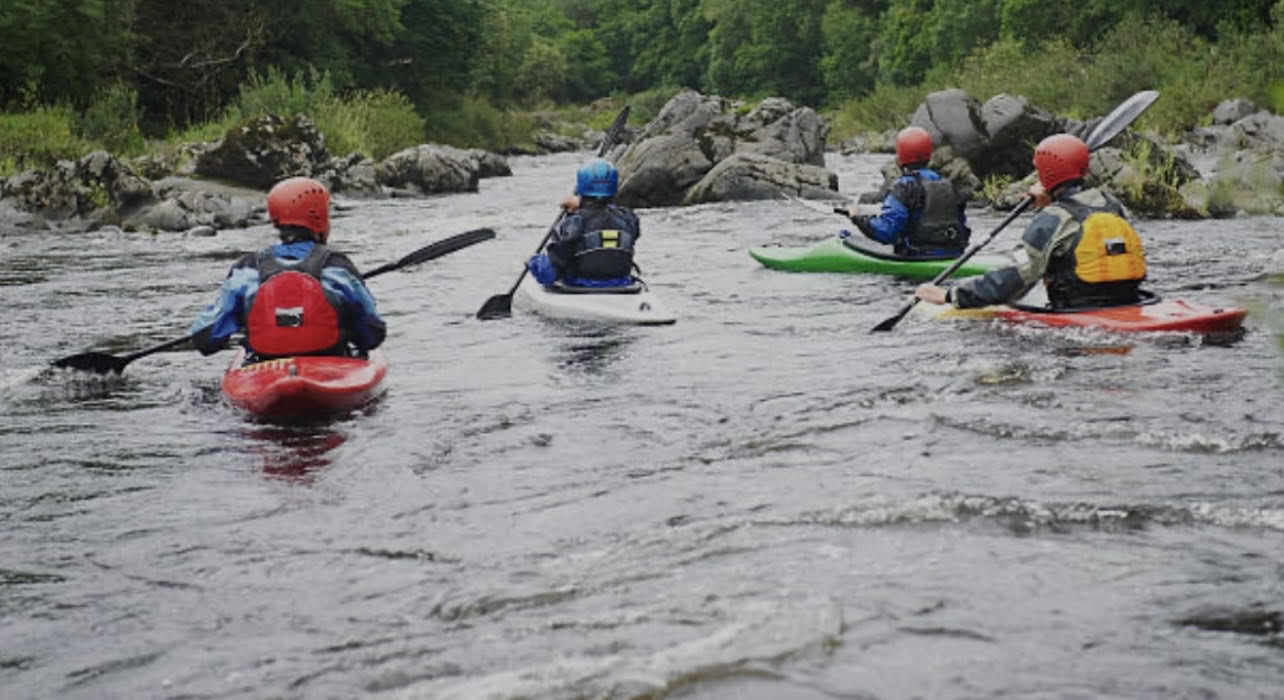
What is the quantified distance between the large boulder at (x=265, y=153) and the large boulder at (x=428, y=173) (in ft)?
5.43

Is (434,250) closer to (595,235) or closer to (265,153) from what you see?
(595,235)

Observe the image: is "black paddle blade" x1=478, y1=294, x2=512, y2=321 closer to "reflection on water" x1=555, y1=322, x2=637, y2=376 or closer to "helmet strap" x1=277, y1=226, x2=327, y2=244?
"reflection on water" x1=555, y1=322, x2=637, y2=376

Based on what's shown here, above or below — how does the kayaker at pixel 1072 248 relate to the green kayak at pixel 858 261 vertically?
above

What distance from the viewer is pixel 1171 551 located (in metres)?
3.87

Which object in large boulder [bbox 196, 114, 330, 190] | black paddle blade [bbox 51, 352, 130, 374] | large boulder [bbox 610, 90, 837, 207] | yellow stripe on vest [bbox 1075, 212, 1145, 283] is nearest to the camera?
yellow stripe on vest [bbox 1075, 212, 1145, 283]

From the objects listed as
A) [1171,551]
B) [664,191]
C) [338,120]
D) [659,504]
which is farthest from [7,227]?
[1171,551]

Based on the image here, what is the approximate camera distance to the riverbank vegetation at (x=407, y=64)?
2236 cm

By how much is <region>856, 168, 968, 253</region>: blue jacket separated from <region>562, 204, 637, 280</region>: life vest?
2385 mm

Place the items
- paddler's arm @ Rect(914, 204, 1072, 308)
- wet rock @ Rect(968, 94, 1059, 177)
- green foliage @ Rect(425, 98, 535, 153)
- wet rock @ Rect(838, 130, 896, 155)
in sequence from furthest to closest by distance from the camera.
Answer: green foliage @ Rect(425, 98, 535, 153) < wet rock @ Rect(838, 130, 896, 155) < wet rock @ Rect(968, 94, 1059, 177) < paddler's arm @ Rect(914, 204, 1072, 308)

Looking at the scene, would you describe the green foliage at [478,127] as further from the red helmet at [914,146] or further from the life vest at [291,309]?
the life vest at [291,309]

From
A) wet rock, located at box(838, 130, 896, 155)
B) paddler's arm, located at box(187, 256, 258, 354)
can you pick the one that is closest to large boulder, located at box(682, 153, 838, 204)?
paddler's arm, located at box(187, 256, 258, 354)

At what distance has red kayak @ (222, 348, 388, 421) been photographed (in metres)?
6.05

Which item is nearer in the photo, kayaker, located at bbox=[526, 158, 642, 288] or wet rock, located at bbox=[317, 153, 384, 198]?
kayaker, located at bbox=[526, 158, 642, 288]

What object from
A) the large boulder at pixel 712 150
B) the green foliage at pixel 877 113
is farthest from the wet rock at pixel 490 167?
the green foliage at pixel 877 113
